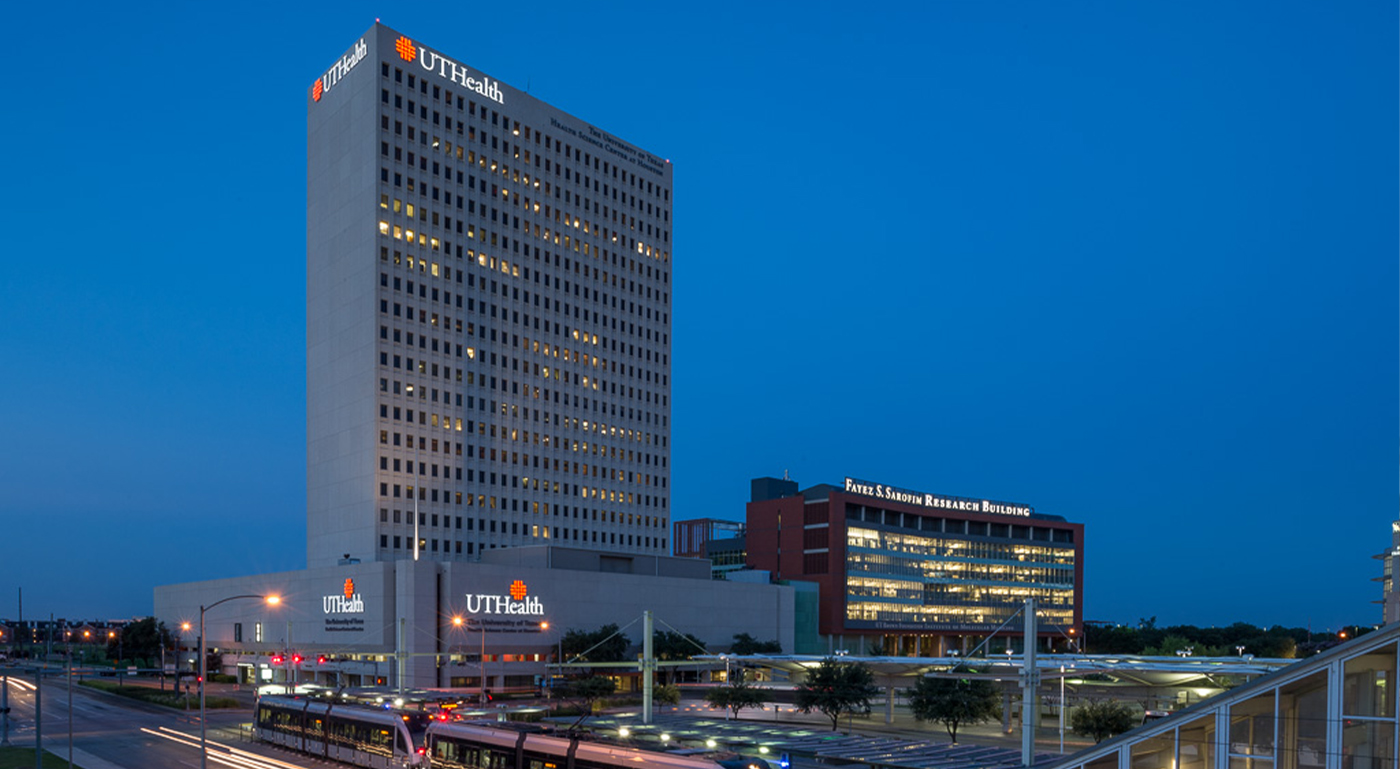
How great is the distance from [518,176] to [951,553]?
333 feet

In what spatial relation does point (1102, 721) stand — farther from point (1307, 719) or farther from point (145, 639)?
point (145, 639)

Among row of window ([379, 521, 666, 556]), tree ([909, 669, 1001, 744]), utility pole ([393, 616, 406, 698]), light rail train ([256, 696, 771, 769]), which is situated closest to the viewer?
light rail train ([256, 696, 771, 769])

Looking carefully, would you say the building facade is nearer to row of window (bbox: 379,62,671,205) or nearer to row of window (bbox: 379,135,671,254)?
row of window (bbox: 379,135,671,254)

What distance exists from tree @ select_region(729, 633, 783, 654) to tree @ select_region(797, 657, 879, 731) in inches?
2232

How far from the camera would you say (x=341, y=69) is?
151 m

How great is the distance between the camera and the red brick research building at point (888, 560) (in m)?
174

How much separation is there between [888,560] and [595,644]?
236 ft

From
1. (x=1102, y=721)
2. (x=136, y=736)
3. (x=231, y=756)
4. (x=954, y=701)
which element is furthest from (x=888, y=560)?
(x=231, y=756)

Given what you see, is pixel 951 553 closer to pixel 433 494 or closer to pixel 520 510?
pixel 520 510

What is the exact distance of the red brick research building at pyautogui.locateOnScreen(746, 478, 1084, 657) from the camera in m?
174

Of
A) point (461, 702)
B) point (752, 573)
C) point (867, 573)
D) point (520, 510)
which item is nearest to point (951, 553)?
point (867, 573)

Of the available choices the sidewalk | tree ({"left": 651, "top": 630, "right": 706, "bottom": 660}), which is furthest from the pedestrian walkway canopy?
tree ({"left": 651, "top": 630, "right": 706, "bottom": 660})

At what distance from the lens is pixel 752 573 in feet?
543

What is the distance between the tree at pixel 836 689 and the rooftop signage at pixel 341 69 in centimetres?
10593
